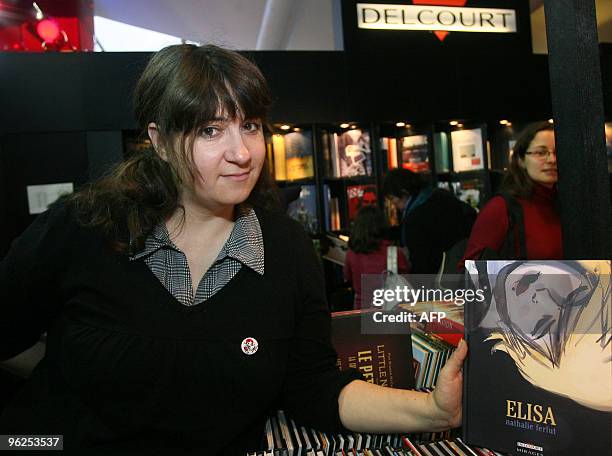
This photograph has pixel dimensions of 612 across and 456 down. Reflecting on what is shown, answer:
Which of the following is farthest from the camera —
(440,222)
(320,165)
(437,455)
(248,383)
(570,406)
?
(320,165)

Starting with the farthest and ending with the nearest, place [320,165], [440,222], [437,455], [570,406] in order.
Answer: [320,165], [440,222], [437,455], [570,406]

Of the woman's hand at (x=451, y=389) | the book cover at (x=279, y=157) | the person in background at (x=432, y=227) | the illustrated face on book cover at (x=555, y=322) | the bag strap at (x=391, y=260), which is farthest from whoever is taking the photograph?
the book cover at (x=279, y=157)

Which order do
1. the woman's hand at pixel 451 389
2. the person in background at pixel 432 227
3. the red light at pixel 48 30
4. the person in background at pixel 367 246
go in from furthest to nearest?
the red light at pixel 48 30 → the person in background at pixel 367 246 → the person in background at pixel 432 227 → the woman's hand at pixel 451 389

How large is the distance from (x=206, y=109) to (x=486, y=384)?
2.38 ft

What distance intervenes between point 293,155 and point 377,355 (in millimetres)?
3747

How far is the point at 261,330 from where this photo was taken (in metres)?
1.10

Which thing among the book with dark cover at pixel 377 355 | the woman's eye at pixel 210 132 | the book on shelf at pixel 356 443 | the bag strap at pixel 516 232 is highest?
the woman's eye at pixel 210 132

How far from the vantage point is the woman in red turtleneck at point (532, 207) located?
1907 millimetres

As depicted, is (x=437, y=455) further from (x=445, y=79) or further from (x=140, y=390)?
(x=445, y=79)

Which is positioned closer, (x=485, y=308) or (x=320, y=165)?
(x=485, y=308)

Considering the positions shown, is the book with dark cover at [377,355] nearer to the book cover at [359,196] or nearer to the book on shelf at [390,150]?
the book cover at [359,196]

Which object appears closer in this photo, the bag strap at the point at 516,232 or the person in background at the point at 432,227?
the bag strap at the point at 516,232

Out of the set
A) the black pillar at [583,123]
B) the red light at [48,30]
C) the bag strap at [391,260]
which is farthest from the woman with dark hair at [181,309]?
the red light at [48,30]

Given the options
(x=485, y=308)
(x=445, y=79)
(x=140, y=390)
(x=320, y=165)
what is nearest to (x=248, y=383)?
(x=140, y=390)
